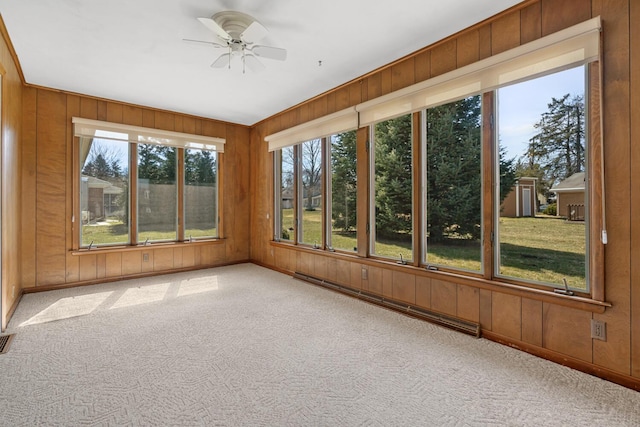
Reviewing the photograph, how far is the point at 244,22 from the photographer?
2.60 metres

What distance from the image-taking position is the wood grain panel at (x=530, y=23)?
2.32 metres

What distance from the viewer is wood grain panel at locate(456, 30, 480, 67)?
2.69 meters

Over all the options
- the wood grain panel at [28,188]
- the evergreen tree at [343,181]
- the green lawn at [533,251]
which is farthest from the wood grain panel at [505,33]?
the wood grain panel at [28,188]

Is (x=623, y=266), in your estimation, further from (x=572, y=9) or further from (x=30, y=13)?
(x=30, y=13)

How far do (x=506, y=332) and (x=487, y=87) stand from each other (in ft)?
6.79

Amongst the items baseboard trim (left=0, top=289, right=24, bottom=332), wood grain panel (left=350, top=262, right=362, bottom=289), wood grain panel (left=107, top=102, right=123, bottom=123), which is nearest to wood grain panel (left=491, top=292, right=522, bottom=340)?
wood grain panel (left=350, top=262, right=362, bottom=289)

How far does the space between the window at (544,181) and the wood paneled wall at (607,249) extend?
0.20 meters

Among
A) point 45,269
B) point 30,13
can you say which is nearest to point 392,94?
point 30,13

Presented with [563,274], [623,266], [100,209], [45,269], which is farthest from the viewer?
[100,209]

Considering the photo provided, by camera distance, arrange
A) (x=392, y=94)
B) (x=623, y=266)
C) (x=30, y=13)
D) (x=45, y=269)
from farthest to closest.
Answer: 1. (x=45, y=269)
2. (x=392, y=94)
3. (x=30, y=13)
4. (x=623, y=266)

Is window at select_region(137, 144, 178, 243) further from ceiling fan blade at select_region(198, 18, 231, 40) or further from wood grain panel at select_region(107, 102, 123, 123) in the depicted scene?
ceiling fan blade at select_region(198, 18, 231, 40)

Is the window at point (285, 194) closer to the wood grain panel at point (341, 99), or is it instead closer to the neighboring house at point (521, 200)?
the wood grain panel at point (341, 99)

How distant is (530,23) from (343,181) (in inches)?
96.8

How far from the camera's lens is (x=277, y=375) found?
2086 millimetres
